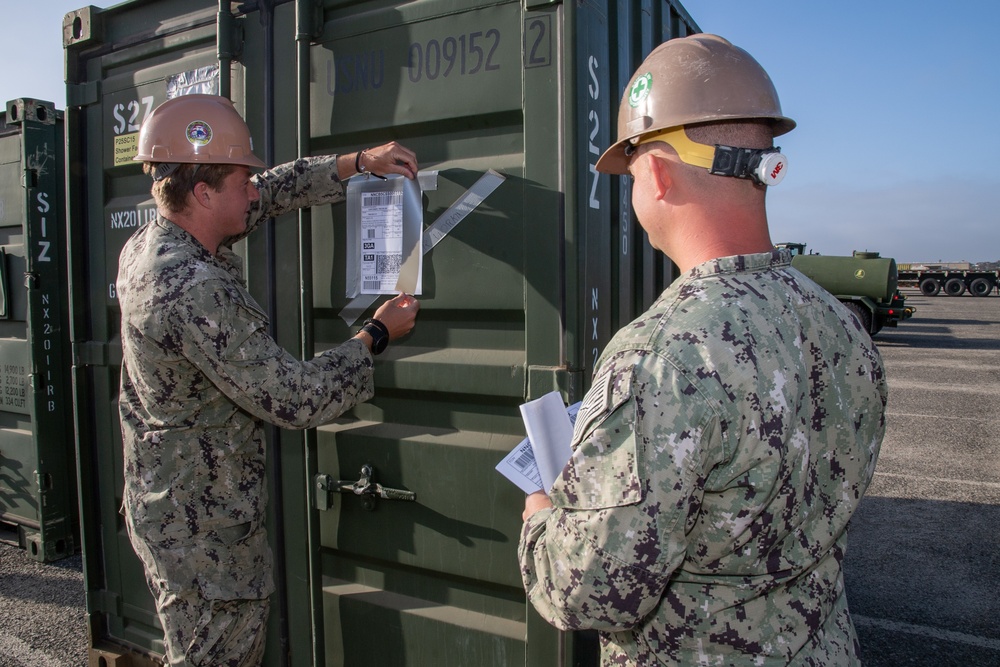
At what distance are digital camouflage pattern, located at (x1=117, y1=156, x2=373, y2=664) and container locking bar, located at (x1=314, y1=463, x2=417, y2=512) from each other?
17cm

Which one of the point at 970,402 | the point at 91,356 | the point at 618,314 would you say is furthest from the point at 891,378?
the point at 91,356

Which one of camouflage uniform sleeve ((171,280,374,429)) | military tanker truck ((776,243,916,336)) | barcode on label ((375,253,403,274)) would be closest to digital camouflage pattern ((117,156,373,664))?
camouflage uniform sleeve ((171,280,374,429))

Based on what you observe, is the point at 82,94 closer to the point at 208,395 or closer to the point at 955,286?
the point at 208,395

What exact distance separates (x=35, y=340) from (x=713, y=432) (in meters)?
4.12

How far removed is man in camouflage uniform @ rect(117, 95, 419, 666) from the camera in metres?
1.90

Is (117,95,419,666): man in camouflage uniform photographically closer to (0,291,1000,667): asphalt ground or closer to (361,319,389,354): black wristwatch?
(361,319,389,354): black wristwatch

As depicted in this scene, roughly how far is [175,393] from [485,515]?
94 centimetres

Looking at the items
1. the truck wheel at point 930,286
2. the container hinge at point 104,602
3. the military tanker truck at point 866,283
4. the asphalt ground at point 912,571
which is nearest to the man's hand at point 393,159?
the container hinge at point 104,602

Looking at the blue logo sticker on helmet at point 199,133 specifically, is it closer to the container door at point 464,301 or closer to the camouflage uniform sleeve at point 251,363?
the container door at point 464,301

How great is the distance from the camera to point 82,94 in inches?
111

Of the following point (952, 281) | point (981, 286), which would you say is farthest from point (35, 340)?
point (981, 286)

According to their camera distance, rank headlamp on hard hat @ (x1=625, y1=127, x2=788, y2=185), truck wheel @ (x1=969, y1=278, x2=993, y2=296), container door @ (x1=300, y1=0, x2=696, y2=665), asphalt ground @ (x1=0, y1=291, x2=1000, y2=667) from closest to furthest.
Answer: headlamp on hard hat @ (x1=625, y1=127, x2=788, y2=185)
container door @ (x1=300, y1=0, x2=696, y2=665)
asphalt ground @ (x1=0, y1=291, x2=1000, y2=667)
truck wheel @ (x1=969, y1=278, x2=993, y2=296)

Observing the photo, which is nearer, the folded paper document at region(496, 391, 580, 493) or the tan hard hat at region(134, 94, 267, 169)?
the folded paper document at region(496, 391, 580, 493)

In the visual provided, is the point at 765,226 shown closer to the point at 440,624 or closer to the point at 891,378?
the point at 440,624
